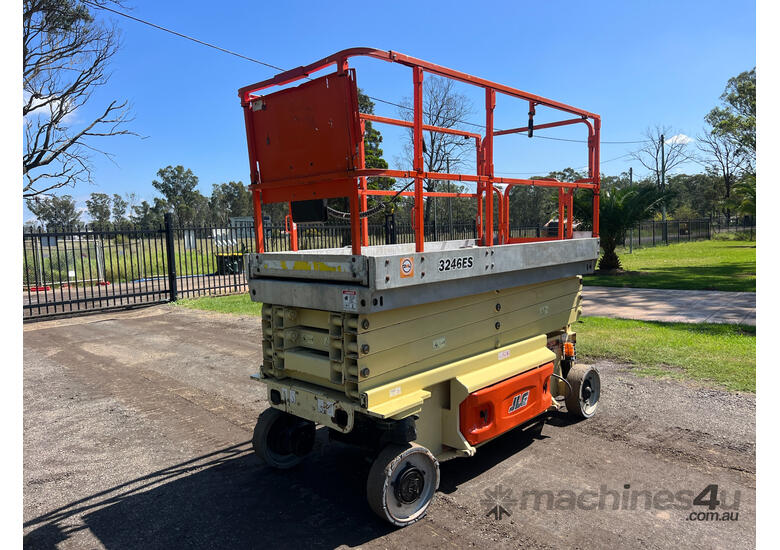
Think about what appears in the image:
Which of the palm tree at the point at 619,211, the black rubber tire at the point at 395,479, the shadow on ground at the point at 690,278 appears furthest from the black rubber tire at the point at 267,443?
the palm tree at the point at 619,211

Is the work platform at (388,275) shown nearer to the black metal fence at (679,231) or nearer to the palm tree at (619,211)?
the palm tree at (619,211)

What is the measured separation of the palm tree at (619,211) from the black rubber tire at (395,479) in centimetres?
1635

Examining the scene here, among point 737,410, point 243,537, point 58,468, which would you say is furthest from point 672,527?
point 58,468

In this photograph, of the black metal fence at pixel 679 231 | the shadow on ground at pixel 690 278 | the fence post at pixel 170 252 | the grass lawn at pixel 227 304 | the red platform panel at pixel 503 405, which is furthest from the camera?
the black metal fence at pixel 679 231

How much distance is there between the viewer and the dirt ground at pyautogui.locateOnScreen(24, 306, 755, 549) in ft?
11.2

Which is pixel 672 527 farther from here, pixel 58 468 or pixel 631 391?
pixel 58 468

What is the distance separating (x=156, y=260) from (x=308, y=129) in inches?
498

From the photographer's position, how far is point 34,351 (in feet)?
31.2

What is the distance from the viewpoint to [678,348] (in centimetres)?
764

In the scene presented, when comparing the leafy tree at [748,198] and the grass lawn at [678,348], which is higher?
the leafy tree at [748,198]

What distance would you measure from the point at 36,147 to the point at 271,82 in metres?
18.6

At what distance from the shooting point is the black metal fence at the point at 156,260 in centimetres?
1380

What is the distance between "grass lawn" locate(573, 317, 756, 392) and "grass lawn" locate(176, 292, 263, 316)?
809 cm

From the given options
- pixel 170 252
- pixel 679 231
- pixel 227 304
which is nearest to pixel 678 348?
pixel 227 304
